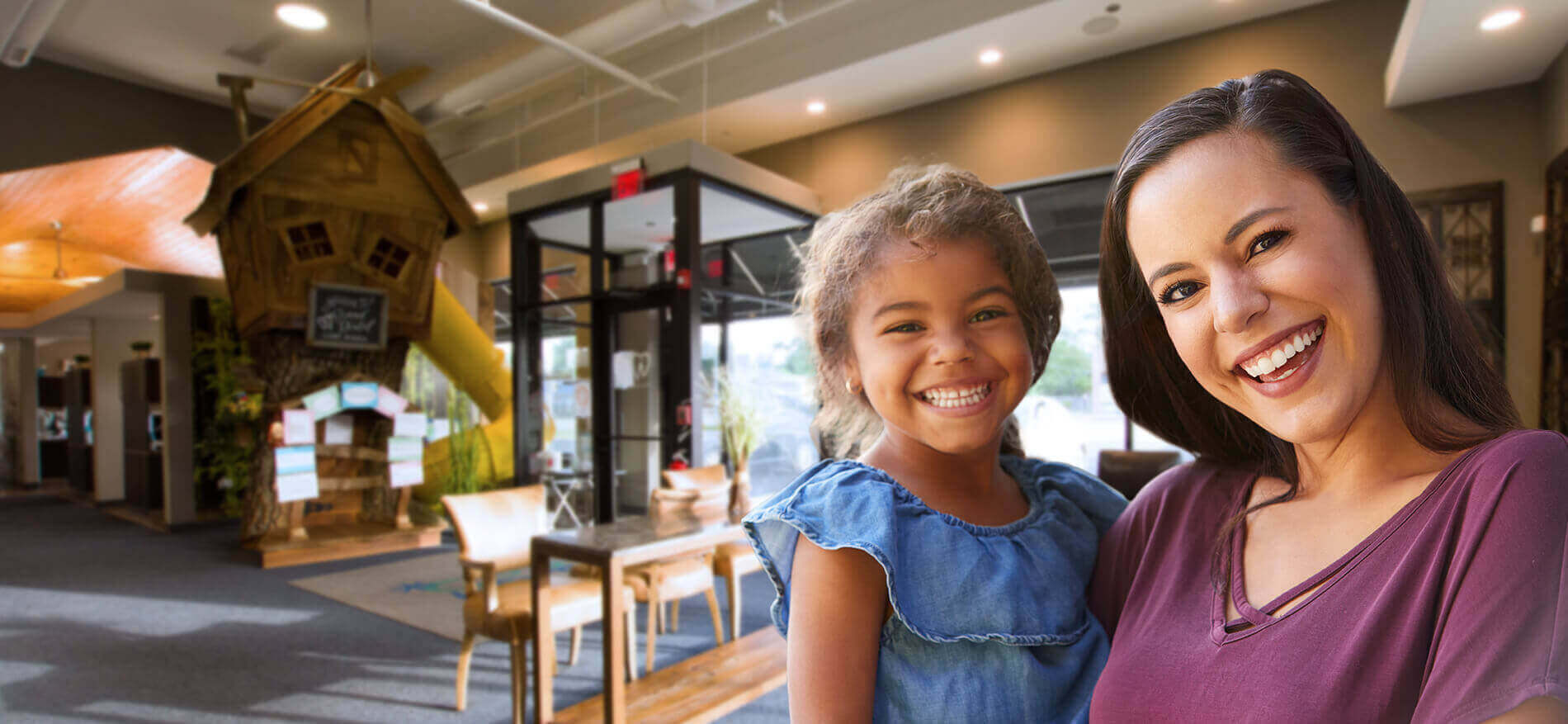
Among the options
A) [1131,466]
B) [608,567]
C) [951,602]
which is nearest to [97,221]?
[608,567]

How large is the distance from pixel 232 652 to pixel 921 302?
16.0 feet

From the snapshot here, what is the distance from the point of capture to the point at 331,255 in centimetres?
668

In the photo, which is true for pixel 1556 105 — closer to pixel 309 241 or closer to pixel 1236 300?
pixel 1236 300

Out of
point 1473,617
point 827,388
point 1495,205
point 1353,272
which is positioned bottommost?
point 1473,617

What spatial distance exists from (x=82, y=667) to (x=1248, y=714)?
5393 mm

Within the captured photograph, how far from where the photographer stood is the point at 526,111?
751cm

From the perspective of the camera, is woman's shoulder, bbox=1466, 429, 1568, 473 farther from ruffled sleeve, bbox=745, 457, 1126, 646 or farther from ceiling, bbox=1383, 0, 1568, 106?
ceiling, bbox=1383, 0, 1568, 106

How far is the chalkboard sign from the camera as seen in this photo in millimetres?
6652

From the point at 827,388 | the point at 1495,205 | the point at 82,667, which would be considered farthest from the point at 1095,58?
the point at 82,667

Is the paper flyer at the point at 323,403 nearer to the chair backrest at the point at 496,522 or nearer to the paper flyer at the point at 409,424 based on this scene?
the paper flyer at the point at 409,424

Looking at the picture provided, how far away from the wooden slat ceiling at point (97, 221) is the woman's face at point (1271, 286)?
8785 millimetres

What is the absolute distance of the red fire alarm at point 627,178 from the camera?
576 centimetres

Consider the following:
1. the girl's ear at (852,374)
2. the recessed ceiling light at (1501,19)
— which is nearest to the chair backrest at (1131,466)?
the recessed ceiling light at (1501,19)

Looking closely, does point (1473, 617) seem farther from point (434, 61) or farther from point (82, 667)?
point (434, 61)
